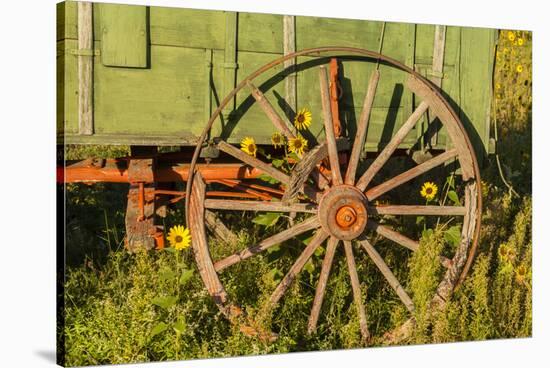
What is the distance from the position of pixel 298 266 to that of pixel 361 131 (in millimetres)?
909

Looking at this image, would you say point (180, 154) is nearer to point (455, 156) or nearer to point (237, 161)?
point (237, 161)

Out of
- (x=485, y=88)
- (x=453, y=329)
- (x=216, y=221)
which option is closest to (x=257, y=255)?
(x=216, y=221)

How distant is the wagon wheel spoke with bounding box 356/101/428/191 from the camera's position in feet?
19.3

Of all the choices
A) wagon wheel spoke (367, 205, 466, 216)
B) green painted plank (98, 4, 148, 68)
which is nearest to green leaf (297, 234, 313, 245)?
wagon wheel spoke (367, 205, 466, 216)

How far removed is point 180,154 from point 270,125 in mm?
700

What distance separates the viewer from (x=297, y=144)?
576 cm

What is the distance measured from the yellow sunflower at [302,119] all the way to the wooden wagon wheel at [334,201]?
66 millimetres

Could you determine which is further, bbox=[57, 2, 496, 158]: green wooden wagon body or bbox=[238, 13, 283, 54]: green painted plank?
bbox=[238, 13, 283, 54]: green painted plank

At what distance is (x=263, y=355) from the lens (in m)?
5.69

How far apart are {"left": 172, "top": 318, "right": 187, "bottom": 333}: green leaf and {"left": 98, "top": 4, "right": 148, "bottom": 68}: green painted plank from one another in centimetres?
147

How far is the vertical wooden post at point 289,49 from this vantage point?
19.0 ft

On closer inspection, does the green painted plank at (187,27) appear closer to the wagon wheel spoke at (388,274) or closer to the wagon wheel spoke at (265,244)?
the wagon wheel spoke at (265,244)

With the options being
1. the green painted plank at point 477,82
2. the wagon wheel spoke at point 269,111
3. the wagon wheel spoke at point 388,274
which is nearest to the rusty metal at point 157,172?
the wagon wheel spoke at point 269,111

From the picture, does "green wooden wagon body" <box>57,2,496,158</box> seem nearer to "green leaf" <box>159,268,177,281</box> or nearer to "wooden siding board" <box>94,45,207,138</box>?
"wooden siding board" <box>94,45,207,138</box>
